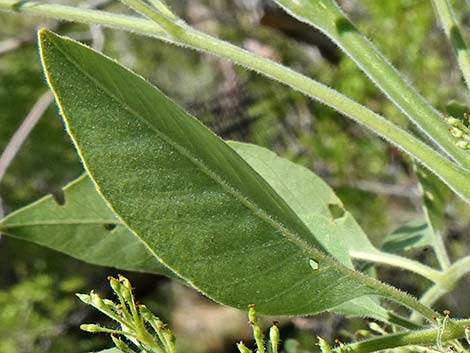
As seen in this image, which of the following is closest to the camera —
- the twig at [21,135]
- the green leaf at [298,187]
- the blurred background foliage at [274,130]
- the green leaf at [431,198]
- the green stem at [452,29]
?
the green stem at [452,29]

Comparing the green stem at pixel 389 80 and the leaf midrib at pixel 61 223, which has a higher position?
the green stem at pixel 389 80

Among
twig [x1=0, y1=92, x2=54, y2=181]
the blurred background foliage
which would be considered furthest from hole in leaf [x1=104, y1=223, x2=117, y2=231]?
twig [x1=0, y1=92, x2=54, y2=181]

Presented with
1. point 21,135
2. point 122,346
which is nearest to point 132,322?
point 122,346

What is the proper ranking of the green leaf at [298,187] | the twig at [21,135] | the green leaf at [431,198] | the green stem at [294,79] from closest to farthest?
the green stem at [294,79]
the green leaf at [298,187]
the green leaf at [431,198]
the twig at [21,135]

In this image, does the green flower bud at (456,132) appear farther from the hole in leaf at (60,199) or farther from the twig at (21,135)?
the twig at (21,135)

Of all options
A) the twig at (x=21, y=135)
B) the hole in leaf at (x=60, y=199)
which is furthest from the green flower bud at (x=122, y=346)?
the twig at (x=21, y=135)

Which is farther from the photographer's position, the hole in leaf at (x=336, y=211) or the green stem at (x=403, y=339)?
the hole in leaf at (x=336, y=211)

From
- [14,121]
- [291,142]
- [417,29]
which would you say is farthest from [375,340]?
[14,121]

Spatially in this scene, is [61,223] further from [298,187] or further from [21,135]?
[21,135]

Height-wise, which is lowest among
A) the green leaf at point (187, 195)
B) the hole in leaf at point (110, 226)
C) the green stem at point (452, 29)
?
the hole in leaf at point (110, 226)
